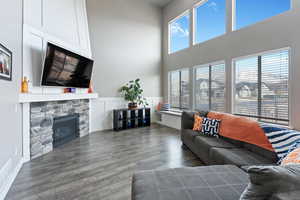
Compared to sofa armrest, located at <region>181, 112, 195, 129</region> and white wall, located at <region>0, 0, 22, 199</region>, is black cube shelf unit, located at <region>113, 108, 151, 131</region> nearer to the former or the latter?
sofa armrest, located at <region>181, 112, 195, 129</region>

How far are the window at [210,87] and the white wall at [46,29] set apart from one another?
11.8ft

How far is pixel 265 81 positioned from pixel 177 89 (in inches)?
122

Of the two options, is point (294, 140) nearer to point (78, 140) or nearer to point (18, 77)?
point (18, 77)

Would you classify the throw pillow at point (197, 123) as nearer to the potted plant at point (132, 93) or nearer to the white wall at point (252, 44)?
the white wall at point (252, 44)

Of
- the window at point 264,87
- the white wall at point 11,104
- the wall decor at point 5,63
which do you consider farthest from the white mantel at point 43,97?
the window at point 264,87

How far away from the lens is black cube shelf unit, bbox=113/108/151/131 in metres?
5.41

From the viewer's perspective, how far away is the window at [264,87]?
3088 millimetres

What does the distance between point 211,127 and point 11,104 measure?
3410 millimetres

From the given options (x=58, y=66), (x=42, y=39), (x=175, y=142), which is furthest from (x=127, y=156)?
(x=42, y=39)

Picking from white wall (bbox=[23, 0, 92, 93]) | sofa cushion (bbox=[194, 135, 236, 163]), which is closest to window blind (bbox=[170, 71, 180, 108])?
sofa cushion (bbox=[194, 135, 236, 163])

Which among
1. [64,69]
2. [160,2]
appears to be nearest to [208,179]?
[64,69]

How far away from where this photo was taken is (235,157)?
2139 mm

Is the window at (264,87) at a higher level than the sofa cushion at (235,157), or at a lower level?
higher

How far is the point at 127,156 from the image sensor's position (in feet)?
10.5
